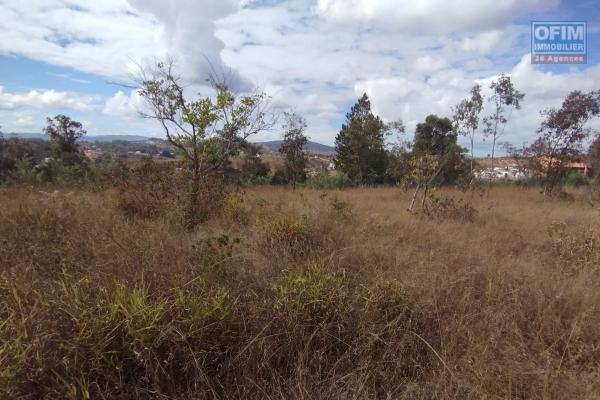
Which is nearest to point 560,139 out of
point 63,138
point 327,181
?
point 327,181

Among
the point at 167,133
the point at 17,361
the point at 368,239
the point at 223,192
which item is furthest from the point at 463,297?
the point at 167,133

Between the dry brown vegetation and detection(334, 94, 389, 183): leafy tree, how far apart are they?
1644 centimetres

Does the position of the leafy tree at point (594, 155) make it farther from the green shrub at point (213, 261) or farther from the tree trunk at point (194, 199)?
the green shrub at point (213, 261)

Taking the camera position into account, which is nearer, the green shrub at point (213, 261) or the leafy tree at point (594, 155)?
the green shrub at point (213, 261)

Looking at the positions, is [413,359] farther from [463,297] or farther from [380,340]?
[463,297]

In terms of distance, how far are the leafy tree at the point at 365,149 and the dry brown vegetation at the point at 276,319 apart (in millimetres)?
16443

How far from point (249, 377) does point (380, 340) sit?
0.91 meters

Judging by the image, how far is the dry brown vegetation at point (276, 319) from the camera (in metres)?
1.81

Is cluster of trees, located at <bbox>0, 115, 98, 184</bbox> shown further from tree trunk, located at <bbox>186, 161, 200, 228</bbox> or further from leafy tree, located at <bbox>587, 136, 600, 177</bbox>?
leafy tree, located at <bbox>587, 136, 600, 177</bbox>

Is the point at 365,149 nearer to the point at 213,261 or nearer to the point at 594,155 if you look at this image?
the point at 594,155

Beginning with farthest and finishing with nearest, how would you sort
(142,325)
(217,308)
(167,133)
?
(167,133) → (217,308) → (142,325)

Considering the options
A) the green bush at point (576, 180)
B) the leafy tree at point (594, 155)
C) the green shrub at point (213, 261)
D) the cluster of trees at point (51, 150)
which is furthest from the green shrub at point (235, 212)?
the green bush at point (576, 180)

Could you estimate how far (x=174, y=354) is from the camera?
191cm

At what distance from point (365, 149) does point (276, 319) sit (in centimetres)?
1880
